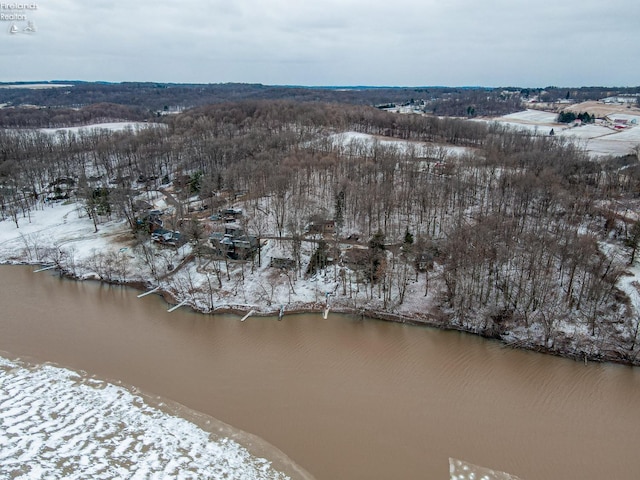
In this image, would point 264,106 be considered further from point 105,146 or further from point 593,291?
point 593,291

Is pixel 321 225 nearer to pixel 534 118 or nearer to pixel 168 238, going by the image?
pixel 168 238

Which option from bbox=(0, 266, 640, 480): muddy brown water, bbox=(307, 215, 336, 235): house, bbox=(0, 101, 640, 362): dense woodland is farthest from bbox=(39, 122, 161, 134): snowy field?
bbox=(0, 266, 640, 480): muddy brown water

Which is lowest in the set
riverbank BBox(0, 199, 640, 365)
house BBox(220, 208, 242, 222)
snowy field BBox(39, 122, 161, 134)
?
riverbank BBox(0, 199, 640, 365)

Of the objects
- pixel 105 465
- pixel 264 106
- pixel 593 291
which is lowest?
pixel 105 465

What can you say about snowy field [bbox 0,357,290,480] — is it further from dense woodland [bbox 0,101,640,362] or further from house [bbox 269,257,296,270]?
dense woodland [bbox 0,101,640,362]

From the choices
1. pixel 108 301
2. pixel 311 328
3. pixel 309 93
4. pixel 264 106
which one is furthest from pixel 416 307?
pixel 309 93

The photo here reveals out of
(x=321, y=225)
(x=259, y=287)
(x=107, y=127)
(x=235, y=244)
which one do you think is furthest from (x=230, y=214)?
(x=107, y=127)

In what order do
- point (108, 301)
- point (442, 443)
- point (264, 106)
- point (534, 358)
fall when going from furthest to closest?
point (264, 106)
point (108, 301)
point (534, 358)
point (442, 443)
